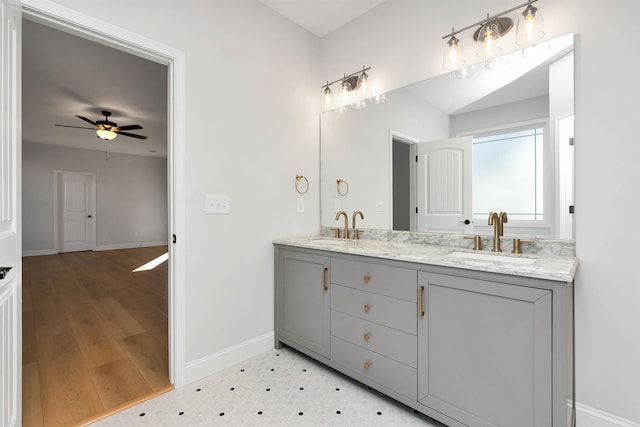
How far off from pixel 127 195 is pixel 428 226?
8452 mm

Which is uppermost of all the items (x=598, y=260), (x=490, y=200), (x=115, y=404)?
(x=490, y=200)

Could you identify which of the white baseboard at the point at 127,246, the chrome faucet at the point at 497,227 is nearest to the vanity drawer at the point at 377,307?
the chrome faucet at the point at 497,227

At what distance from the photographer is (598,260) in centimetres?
138

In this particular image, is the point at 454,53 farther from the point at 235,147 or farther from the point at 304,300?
the point at 304,300

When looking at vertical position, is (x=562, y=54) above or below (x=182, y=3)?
below

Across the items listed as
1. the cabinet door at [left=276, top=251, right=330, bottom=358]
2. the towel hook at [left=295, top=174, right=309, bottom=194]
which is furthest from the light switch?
the towel hook at [left=295, top=174, right=309, bottom=194]

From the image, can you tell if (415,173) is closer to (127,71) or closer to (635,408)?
(635,408)

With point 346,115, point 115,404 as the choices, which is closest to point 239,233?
point 115,404

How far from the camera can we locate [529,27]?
1547 mm

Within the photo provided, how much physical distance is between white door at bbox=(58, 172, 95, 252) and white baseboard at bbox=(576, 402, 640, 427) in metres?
9.31

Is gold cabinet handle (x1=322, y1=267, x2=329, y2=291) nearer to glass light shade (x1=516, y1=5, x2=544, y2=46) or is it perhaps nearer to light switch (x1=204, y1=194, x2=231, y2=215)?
light switch (x1=204, y1=194, x2=231, y2=215)

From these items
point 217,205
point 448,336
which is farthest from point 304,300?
point 448,336

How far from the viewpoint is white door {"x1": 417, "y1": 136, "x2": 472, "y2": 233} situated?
1.90 m

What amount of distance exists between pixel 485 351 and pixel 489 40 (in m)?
1.67
